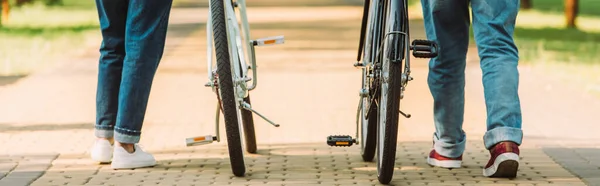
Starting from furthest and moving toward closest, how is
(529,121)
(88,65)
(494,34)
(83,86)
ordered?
(88,65) → (83,86) → (529,121) → (494,34)

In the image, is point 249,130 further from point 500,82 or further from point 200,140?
point 500,82

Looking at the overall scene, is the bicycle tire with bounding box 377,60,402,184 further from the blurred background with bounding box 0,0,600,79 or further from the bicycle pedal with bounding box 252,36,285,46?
the blurred background with bounding box 0,0,600,79

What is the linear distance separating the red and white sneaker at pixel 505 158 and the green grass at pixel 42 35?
7703 mm

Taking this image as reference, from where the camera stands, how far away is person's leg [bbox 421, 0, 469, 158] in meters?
5.90

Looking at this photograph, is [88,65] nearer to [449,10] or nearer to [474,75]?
[474,75]

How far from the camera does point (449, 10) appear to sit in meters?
5.87

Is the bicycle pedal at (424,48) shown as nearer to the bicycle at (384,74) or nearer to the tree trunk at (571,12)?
the bicycle at (384,74)

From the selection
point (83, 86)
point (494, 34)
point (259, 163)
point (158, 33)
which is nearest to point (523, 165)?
point (494, 34)

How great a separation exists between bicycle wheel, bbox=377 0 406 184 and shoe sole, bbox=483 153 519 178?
484mm

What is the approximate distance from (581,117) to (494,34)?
10.5ft

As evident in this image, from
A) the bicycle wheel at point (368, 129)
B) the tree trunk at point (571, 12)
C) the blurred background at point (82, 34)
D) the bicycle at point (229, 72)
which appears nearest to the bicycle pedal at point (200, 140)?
the bicycle at point (229, 72)

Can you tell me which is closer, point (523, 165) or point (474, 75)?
point (523, 165)

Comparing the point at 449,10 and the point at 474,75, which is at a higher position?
the point at 449,10

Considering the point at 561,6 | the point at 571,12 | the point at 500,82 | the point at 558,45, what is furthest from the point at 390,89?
the point at 561,6
